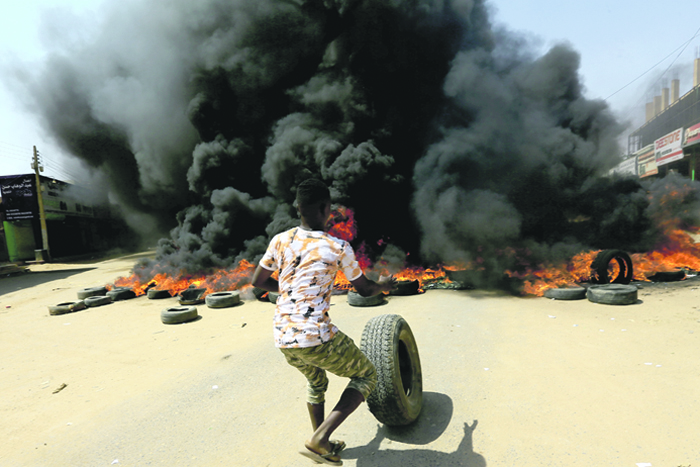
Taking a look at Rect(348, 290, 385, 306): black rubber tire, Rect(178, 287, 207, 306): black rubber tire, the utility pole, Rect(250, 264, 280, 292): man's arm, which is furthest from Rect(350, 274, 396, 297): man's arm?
the utility pole

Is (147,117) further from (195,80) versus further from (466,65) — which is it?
(466,65)

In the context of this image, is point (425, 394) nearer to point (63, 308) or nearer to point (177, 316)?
point (177, 316)

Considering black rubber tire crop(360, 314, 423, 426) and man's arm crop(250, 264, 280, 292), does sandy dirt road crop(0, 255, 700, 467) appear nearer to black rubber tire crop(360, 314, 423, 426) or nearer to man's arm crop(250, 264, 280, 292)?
black rubber tire crop(360, 314, 423, 426)

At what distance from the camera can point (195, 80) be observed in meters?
15.4

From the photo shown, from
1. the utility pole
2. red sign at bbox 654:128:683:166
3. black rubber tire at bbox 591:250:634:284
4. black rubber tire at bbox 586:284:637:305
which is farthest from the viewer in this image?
red sign at bbox 654:128:683:166

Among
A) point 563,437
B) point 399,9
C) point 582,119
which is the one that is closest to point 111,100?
point 399,9

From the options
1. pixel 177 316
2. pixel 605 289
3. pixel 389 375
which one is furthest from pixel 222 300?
pixel 605 289

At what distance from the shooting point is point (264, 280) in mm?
2742

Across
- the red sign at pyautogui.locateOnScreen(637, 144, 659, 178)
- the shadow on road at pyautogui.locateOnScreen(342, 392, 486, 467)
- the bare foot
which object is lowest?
the shadow on road at pyautogui.locateOnScreen(342, 392, 486, 467)

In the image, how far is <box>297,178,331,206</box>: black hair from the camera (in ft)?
8.29

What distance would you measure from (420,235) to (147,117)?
45.9ft

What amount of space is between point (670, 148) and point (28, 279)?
4821 cm

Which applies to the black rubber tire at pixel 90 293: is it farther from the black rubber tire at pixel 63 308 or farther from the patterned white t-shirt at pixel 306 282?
the patterned white t-shirt at pixel 306 282

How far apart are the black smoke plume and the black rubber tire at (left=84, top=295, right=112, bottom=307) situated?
2.79 meters
